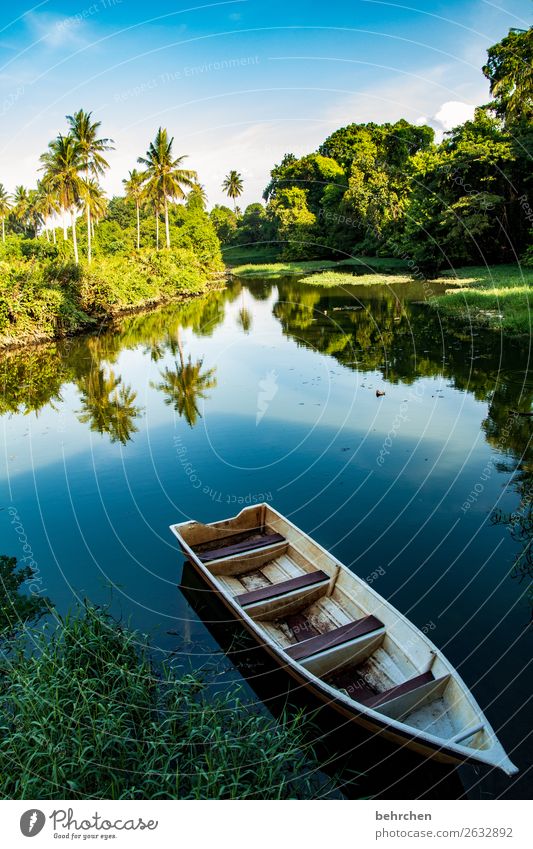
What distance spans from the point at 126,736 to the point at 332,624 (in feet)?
10.6

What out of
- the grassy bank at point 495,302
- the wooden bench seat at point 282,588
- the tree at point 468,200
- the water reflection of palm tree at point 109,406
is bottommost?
the wooden bench seat at point 282,588

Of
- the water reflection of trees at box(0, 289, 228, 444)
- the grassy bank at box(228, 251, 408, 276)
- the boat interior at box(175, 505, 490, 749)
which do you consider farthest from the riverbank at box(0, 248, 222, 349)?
the boat interior at box(175, 505, 490, 749)

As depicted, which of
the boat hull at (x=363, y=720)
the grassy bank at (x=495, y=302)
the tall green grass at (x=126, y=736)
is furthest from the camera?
the grassy bank at (x=495, y=302)

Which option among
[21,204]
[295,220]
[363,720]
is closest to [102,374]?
[363,720]

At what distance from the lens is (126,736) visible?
5812mm

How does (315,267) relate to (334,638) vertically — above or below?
above

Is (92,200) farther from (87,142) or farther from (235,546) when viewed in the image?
(235,546)

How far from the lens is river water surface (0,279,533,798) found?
774cm

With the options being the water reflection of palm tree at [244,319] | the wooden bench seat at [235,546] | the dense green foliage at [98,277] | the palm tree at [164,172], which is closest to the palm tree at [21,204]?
the dense green foliage at [98,277]

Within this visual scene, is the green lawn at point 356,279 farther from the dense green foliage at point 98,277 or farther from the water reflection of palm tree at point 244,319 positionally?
the water reflection of palm tree at point 244,319

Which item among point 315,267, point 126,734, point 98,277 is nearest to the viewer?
point 126,734

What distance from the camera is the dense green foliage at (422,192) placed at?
129 feet

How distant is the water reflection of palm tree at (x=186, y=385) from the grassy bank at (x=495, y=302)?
14.4 metres
